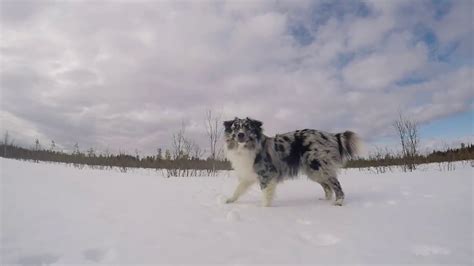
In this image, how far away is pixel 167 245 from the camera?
9.45 feet

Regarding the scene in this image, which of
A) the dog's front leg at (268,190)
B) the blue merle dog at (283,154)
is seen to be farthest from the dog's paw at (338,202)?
the dog's front leg at (268,190)

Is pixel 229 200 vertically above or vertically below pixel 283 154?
below

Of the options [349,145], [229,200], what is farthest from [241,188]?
[349,145]

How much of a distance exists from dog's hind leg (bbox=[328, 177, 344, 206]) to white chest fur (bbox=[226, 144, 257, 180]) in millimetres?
1282

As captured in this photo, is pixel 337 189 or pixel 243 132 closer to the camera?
pixel 337 189

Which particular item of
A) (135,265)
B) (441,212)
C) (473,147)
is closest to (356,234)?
(441,212)

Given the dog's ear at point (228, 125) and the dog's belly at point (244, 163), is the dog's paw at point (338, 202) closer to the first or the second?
the dog's belly at point (244, 163)

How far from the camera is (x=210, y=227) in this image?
3.54 m

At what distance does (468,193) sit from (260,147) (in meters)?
3.37

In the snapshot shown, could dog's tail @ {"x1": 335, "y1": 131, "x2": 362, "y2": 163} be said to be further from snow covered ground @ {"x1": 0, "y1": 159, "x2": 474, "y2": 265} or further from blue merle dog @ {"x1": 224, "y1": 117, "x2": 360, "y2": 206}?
snow covered ground @ {"x1": 0, "y1": 159, "x2": 474, "y2": 265}

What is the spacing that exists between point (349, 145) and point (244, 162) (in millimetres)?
1991

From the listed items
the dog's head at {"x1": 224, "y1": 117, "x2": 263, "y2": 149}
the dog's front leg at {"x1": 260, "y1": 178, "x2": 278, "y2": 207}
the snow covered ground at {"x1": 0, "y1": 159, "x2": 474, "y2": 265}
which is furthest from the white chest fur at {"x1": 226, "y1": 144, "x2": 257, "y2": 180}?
the snow covered ground at {"x1": 0, "y1": 159, "x2": 474, "y2": 265}

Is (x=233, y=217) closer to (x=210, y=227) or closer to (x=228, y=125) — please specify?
(x=210, y=227)

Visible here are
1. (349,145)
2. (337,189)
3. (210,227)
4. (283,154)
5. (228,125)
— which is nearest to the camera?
(210,227)
